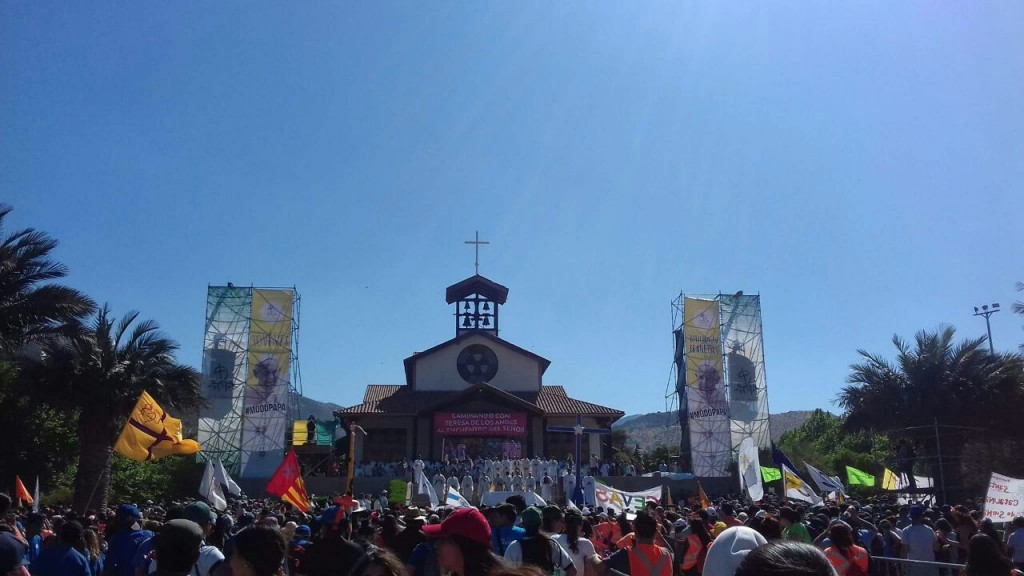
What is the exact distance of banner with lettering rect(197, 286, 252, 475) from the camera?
38969 millimetres

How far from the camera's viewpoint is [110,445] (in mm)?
24094

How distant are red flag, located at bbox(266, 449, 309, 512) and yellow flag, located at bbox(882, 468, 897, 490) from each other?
23.0 m

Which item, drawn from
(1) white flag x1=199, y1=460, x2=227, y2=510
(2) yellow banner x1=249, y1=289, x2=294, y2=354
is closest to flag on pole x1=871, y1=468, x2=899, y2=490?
(1) white flag x1=199, y1=460, x2=227, y2=510

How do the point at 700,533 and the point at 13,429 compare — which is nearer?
the point at 700,533

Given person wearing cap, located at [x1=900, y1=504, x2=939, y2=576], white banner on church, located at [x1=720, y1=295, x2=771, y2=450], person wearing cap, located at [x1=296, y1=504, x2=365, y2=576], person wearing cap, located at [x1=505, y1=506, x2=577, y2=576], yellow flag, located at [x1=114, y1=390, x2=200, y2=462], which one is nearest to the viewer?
person wearing cap, located at [x1=296, y1=504, x2=365, y2=576]

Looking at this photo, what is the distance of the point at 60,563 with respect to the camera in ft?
22.6

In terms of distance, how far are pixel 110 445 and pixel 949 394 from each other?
2921cm

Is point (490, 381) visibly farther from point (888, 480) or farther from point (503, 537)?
point (503, 537)

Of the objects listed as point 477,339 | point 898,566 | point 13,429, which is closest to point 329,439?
point 477,339

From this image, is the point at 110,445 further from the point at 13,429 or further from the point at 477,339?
the point at 477,339

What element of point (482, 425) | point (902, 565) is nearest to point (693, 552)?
point (902, 565)

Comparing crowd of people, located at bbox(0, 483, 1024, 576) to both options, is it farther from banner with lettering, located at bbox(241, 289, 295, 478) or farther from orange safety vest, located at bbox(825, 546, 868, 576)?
banner with lettering, located at bbox(241, 289, 295, 478)

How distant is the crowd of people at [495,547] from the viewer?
4.06m

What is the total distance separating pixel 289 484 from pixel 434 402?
2546 centimetres
